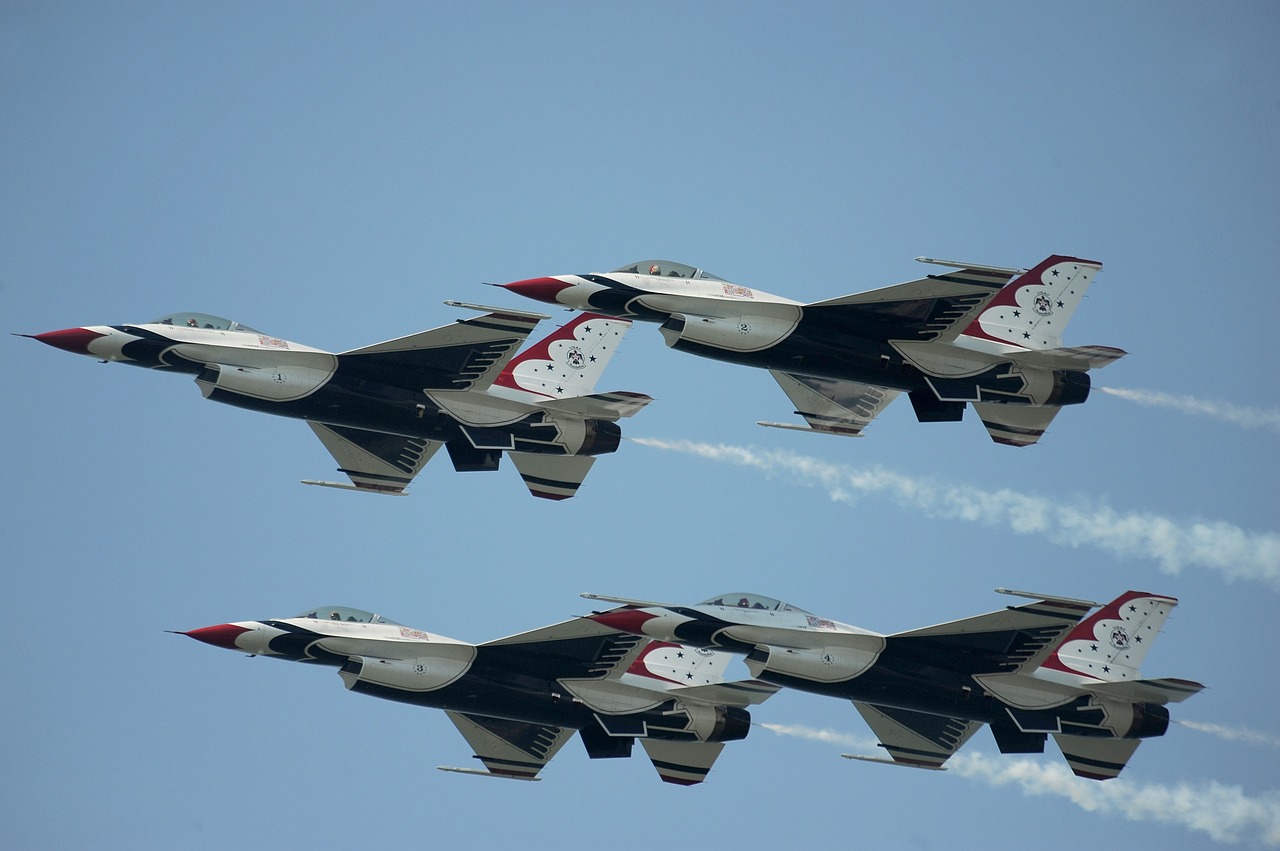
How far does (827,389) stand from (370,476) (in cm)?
1349

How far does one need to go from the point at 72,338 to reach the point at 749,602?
732 inches

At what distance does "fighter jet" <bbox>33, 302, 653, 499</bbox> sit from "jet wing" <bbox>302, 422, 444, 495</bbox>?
2.40 m

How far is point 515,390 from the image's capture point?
54.0 metres

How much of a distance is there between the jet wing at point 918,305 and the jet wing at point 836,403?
5026 mm

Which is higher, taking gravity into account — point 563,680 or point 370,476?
point 370,476

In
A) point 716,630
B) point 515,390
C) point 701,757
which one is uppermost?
point 515,390

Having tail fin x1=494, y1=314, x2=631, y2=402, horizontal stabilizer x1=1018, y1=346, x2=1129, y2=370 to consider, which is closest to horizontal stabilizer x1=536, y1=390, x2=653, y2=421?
tail fin x1=494, y1=314, x2=631, y2=402

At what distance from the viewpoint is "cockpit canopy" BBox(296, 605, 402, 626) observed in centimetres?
5256

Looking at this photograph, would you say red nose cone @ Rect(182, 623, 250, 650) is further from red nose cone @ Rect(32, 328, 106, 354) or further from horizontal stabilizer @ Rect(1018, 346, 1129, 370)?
horizontal stabilizer @ Rect(1018, 346, 1129, 370)

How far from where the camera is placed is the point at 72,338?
50281mm

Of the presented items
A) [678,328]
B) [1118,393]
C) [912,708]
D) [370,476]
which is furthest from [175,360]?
[1118,393]

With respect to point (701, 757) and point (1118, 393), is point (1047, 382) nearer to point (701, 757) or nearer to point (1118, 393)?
point (1118, 393)

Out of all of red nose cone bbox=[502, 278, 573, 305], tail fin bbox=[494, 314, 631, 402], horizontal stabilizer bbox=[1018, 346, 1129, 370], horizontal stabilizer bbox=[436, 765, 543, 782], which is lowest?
horizontal stabilizer bbox=[436, 765, 543, 782]

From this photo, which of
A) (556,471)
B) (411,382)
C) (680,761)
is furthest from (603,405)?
(680,761)
